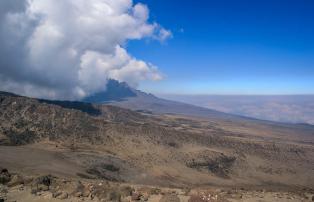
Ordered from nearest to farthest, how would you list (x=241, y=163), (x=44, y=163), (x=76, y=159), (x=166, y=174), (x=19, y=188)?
(x=19, y=188), (x=44, y=163), (x=76, y=159), (x=166, y=174), (x=241, y=163)

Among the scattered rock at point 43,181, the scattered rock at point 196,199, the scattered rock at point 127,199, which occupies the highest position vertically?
the scattered rock at point 43,181

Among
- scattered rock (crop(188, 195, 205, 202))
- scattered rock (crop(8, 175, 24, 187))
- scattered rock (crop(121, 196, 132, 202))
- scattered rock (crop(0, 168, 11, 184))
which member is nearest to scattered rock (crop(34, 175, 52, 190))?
scattered rock (crop(8, 175, 24, 187))

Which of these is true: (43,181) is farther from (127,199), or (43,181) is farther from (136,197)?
(136,197)

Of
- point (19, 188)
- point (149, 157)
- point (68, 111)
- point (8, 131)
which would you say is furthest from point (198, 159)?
point (19, 188)

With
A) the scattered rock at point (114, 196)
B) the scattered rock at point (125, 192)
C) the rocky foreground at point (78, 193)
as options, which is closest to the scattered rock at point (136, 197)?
the rocky foreground at point (78, 193)

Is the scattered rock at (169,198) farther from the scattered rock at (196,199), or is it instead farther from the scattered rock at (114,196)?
the scattered rock at (114,196)

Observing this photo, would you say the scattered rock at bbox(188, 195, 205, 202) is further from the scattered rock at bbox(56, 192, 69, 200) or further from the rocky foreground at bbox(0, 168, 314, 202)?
the scattered rock at bbox(56, 192, 69, 200)

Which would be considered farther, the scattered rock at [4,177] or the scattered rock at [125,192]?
the scattered rock at [4,177]

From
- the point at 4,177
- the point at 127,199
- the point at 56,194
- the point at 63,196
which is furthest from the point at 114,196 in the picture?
the point at 4,177

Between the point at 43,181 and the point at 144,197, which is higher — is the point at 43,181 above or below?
above

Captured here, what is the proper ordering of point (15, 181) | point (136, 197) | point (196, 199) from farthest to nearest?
point (15, 181) → point (196, 199) → point (136, 197)

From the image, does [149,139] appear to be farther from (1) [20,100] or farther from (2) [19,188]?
(2) [19,188]
